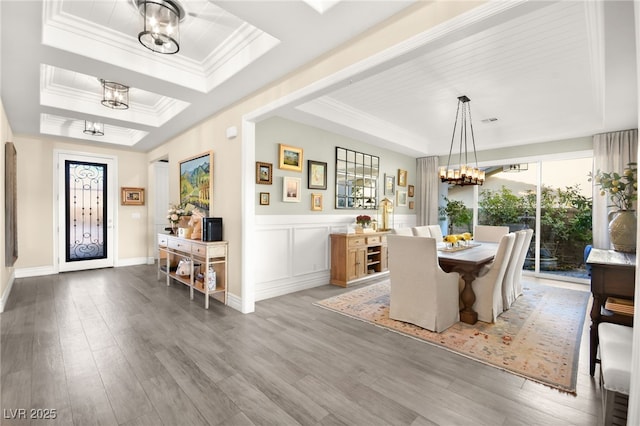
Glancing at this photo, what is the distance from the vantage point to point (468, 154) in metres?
6.63

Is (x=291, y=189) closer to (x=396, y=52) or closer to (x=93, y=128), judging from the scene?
(x=396, y=52)

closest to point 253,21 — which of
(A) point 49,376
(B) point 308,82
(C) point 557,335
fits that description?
(B) point 308,82

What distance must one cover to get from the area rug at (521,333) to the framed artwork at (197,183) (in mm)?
2342

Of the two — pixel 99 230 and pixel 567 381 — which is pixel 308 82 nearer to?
pixel 567 381

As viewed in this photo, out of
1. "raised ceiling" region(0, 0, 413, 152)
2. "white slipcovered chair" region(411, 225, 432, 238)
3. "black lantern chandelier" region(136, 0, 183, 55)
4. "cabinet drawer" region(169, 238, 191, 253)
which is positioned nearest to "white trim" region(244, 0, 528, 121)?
"raised ceiling" region(0, 0, 413, 152)

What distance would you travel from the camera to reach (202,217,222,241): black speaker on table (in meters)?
3.83

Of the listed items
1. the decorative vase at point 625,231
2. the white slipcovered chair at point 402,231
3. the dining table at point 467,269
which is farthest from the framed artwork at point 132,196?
the decorative vase at point 625,231

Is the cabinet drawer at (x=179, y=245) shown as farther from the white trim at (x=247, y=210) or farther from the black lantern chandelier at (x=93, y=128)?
the black lantern chandelier at (x=93, y=128)

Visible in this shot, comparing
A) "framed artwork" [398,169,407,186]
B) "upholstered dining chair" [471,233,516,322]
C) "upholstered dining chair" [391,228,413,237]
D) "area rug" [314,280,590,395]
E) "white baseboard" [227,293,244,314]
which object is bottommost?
"area rug" [314,280,590,395]

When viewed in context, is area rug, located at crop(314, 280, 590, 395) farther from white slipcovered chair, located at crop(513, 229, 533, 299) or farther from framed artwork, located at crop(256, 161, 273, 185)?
framed artwork, located at crop(256, 161, 273, 185)

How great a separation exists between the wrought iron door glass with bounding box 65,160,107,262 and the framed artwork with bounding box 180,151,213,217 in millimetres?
2381

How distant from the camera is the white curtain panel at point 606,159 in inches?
184

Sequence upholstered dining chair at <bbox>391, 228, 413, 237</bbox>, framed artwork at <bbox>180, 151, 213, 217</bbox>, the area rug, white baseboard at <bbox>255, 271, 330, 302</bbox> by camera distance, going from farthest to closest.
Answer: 1. framed artwork at <bbox>180, 151, 213, 217</bbox>
2. white baseboard at <bbox>255, 271, 330, 302</bbox>
3. upholstered dining chair at <bbox>391, 228, 413, 237</bbox>
4. the area rug

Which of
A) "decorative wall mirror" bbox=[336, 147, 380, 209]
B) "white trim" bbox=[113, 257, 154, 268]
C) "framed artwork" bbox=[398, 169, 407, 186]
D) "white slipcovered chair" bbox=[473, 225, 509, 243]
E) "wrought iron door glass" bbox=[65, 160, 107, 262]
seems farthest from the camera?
"framed artwork" bbox=[398, 169, 407, 186]
